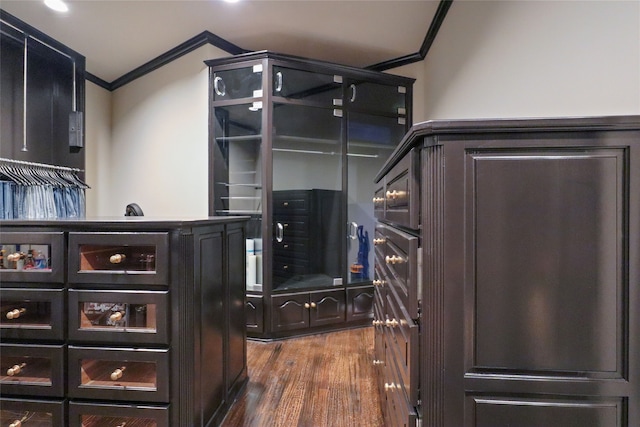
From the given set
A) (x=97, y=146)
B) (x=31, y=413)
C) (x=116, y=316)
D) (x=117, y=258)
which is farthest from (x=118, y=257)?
(x=97, y=146)

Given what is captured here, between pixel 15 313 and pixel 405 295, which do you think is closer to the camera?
pixel 405 295

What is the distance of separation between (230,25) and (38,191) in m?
1.98

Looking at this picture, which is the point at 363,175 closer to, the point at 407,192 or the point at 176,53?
the point at 176,53

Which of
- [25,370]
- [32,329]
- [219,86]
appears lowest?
[25,370]

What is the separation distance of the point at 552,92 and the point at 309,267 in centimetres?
241

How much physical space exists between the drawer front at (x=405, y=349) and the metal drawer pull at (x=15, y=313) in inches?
61.2

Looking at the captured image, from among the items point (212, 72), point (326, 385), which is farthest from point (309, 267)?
point (212, 72)

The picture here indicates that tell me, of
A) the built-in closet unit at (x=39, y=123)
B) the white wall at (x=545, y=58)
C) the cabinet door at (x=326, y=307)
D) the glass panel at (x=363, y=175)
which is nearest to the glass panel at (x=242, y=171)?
the cabinet door at (x=326, y=307)

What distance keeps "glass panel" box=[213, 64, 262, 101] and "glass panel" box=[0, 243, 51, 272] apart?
1.96 meters

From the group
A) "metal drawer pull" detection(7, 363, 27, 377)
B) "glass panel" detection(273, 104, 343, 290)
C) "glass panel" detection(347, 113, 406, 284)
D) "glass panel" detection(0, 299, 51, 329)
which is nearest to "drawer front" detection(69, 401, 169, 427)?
"metal drawer pull" detection(7, 363, 27, 377)

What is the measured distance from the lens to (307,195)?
313 cm

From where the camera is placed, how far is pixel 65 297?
130cm

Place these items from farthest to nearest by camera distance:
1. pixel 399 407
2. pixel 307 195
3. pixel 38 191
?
1. pixel 307 195
2. pixel 38 191
3. pixel 399 407

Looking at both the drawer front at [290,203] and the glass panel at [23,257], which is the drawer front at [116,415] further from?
the drawer front at [290,203]
